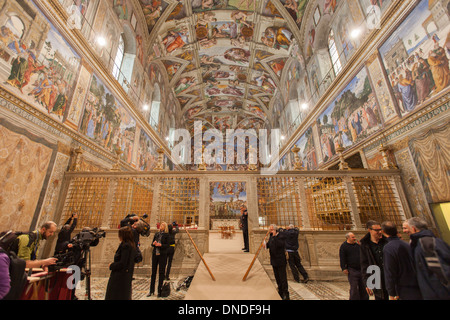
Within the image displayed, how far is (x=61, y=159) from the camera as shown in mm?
6453

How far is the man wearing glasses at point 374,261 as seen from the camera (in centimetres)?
297

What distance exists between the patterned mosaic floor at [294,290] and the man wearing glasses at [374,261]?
1.18 metres

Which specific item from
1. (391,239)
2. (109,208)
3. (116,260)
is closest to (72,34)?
(109,208)

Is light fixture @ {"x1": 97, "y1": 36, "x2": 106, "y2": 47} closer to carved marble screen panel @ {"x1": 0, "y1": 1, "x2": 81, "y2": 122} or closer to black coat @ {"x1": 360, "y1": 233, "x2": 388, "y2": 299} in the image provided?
carved marble screen panel @ {"x1": 0, "y1": 1, "x2": 81, "y2": 122}

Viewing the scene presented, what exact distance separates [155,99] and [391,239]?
18107 mm

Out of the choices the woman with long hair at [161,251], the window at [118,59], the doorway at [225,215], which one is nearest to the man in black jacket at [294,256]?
the woman with long hair at [161,251]

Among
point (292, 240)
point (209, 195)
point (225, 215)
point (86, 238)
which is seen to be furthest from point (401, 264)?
point (225, 215)

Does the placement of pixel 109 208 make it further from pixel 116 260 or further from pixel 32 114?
pixel 116 260

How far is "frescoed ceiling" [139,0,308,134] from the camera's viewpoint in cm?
1377

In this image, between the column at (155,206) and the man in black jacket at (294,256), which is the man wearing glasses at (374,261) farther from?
the column at (155,206)

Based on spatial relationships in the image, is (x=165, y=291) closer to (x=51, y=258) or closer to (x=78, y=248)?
(x=78, y=248)

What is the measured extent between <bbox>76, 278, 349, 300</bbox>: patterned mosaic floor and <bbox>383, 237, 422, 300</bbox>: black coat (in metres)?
1.96

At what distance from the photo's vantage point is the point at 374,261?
299cm

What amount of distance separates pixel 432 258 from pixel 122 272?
3.81 meters
